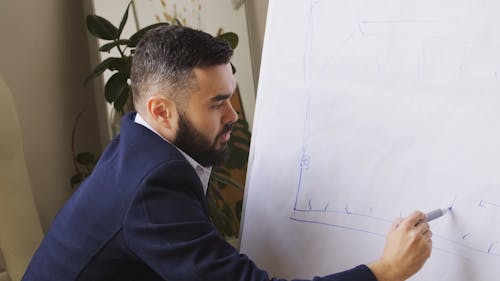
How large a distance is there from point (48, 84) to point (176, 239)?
138cm

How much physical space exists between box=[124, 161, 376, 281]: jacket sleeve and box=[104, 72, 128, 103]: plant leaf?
985 mm

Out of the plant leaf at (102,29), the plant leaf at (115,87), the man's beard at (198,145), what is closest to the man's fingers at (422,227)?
the man's beard at (198,145)

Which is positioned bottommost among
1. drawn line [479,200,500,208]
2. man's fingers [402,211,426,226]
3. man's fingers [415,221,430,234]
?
man's fingers [415,221,430,234]

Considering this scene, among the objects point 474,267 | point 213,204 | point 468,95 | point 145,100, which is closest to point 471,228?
point 474,267

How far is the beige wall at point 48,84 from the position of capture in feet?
6.79

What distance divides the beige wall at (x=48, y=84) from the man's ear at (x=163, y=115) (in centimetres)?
105

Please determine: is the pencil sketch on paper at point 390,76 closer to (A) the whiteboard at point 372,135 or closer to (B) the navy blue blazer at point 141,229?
(A) the whiteboard at point 372,135

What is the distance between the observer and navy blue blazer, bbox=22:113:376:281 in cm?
104

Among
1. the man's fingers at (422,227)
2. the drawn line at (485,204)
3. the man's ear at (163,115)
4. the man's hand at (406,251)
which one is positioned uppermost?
the man's ear at (163,115)

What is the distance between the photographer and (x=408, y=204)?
1125mm

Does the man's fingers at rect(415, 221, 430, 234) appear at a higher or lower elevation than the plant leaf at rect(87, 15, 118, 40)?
lower

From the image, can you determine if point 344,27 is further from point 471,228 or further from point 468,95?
point 471,228

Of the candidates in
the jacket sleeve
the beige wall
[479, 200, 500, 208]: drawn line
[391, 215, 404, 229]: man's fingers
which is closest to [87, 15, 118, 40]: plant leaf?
the beige wall

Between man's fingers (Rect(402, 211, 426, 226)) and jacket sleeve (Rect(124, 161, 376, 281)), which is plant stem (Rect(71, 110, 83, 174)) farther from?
man's fingers (Rect(402, 211, 426, 226))
